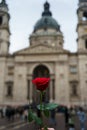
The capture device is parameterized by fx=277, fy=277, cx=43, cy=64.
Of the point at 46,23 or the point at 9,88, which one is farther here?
the point at 46,23

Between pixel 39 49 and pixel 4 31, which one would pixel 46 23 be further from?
pixel 39 49

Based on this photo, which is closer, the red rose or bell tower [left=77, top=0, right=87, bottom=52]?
the red rose

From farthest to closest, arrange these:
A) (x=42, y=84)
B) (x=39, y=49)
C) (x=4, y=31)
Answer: (x=4, y=31), (x=39, y=49), (x=42, y=84)

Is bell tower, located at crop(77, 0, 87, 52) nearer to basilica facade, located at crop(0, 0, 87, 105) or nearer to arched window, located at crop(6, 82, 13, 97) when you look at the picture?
basilica facade, located at crop(0, 0, 87, 105)

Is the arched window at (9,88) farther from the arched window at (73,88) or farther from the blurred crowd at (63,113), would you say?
the arched window at (73,88)

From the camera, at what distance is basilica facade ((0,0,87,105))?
4228 centimetres

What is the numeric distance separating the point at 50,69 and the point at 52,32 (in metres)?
14.6

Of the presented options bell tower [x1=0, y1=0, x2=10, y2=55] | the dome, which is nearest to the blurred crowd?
bell tower [x1=0, y1=0, x2=10, y2=55]

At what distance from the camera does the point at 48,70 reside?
4425 cm

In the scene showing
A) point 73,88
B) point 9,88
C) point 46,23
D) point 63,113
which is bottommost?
point 63,113

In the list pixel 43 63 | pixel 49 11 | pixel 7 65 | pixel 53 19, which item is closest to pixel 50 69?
pixel 43 63

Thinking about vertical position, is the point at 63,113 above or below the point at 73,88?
below

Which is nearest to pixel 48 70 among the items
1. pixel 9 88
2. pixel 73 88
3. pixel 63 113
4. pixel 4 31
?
pixel 73 88

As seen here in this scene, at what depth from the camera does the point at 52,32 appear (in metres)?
56.1
